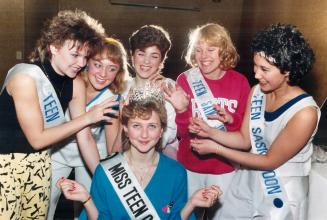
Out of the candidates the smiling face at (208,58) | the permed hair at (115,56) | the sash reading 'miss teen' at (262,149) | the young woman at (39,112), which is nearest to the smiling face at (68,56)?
the young woman at (39,112)

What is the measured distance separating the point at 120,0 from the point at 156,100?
5.29m

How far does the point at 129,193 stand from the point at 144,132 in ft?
0.92

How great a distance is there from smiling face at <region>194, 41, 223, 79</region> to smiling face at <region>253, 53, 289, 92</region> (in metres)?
0.52

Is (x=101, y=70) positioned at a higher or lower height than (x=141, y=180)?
higher

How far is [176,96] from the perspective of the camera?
215cm

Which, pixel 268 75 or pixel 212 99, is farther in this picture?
pixel 212 99

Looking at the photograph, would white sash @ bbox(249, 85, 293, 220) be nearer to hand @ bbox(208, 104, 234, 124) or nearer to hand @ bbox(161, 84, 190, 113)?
hand @ bbox(208, 104, 234, 124)

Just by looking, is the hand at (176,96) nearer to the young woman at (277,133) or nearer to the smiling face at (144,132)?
the young woman at (277,133)

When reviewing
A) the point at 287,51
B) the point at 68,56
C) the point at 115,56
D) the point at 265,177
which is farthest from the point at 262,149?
the point at 68,56

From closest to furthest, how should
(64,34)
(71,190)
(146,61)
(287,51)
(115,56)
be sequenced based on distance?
1. (71,190)
2. (287,51)
3. (64,34)
4. (115,56)
5. (146,61)

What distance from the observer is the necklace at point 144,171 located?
1.72 m

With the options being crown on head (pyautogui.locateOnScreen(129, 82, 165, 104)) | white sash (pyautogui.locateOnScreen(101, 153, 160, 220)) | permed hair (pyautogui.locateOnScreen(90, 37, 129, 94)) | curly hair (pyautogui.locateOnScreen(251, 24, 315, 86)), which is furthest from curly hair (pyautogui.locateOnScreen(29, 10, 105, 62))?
curly hair (pyautogui.locateOnScreen(251, 24, 315, 86))

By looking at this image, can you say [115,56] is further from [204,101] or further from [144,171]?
[144,171]

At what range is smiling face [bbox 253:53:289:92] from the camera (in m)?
1.65
